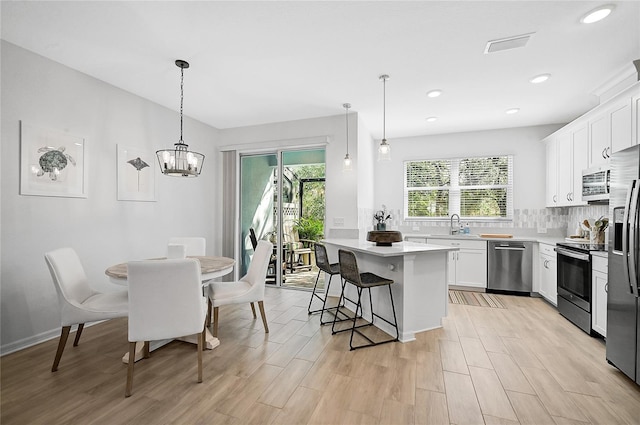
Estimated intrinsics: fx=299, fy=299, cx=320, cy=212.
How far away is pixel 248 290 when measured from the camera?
3.02 m

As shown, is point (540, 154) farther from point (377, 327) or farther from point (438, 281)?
point (377, 327)

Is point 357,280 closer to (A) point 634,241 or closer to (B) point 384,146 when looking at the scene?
(B) point 384,146

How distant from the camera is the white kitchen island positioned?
2947 mm

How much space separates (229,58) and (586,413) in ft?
12.8

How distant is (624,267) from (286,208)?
4034mm

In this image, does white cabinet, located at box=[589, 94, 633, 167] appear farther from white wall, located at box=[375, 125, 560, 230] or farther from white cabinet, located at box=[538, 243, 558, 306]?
white wall, located at box=[375, 125, 560, 230]

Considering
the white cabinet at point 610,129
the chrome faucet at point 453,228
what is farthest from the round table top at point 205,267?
the white cabinet at point 610,129

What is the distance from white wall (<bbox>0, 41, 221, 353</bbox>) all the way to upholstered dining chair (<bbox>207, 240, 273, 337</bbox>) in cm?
153

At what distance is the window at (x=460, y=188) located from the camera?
5.21 meters

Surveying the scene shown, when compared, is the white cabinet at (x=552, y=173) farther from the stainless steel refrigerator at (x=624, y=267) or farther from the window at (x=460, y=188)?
the stainless steel refrigerator at (x=624, y=267)

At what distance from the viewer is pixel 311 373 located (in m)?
2.33

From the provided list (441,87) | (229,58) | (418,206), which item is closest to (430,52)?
(441,87)

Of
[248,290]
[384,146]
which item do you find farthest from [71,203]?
[384,146]

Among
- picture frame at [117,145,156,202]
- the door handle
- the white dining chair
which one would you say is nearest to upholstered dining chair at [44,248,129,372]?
the white dining chair
